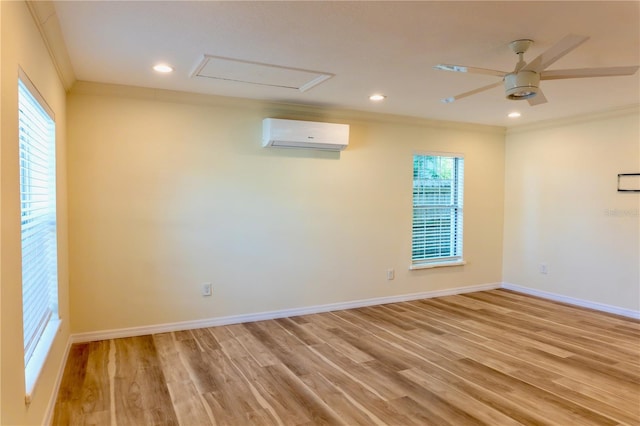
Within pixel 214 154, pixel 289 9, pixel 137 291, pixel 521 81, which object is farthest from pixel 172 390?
pixel 521 81

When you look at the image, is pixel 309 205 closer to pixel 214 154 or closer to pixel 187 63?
pixel 214 154

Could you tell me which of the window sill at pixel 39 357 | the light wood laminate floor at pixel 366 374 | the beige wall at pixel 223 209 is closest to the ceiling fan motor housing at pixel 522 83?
the light wood laminate floor at pixel 366 374

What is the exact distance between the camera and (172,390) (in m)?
2.74

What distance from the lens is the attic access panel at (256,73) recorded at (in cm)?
298

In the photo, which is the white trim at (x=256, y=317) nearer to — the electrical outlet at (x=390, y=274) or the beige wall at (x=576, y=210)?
the electrical outlet at (x=390, y=274)

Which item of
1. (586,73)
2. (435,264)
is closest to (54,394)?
(586,73)

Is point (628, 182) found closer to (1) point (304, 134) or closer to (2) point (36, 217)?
(1) point (304, 134)

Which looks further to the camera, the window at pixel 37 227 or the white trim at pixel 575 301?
the white trim at pixel 575 301

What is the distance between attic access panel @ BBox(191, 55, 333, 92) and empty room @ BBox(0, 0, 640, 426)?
0.09ft

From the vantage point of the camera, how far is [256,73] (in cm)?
323

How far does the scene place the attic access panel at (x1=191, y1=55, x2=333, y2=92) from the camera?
9.78 feet

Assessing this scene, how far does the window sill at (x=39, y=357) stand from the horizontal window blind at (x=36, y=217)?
4 cm

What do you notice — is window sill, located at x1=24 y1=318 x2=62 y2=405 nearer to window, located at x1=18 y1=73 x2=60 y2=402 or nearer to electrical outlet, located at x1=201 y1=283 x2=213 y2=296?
window, located at x1=18 y1=73 x2=60 y2=402

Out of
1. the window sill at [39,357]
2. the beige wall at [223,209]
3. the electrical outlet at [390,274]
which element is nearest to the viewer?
the window sill at [39,357]
